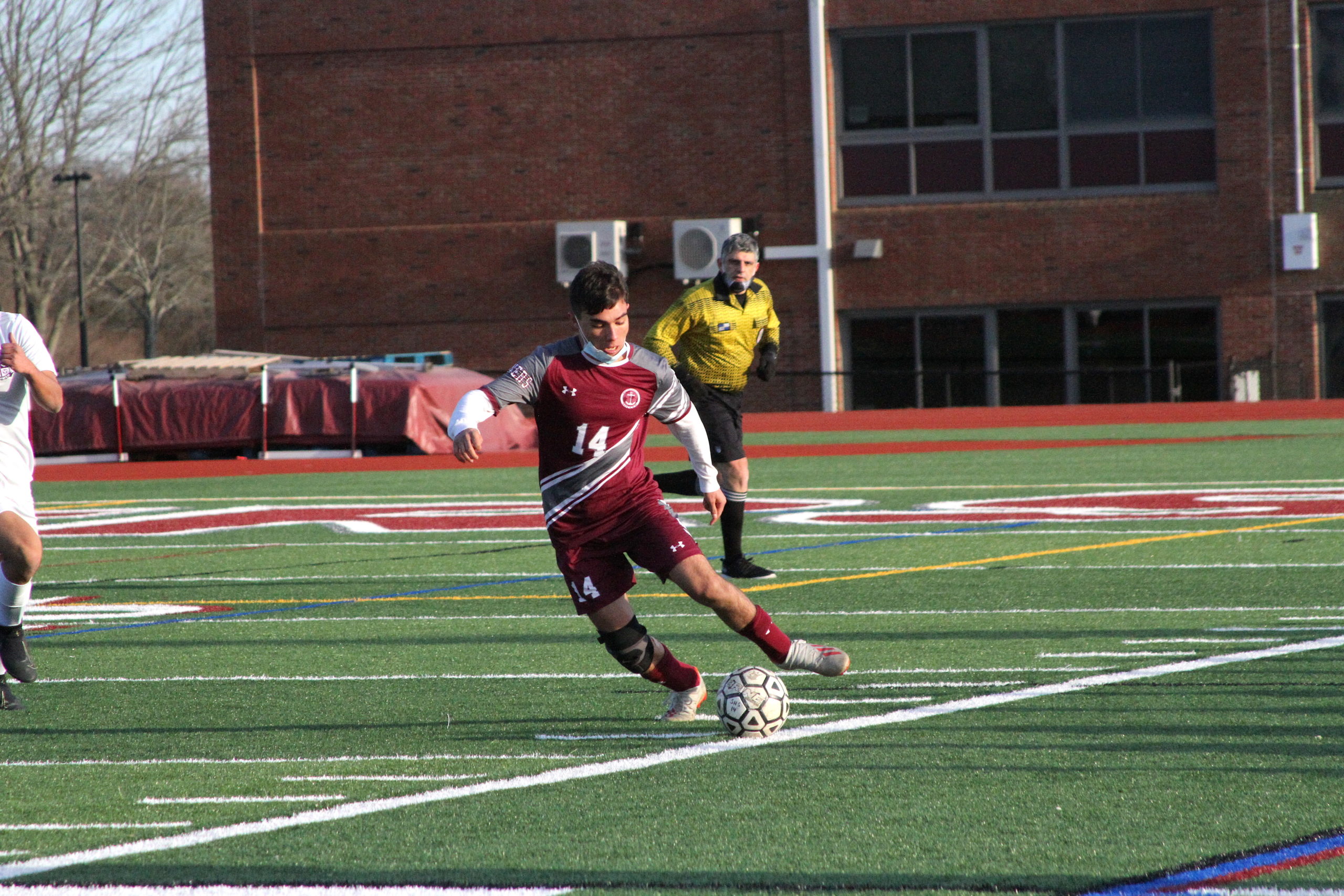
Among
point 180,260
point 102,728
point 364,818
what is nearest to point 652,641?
point 364,818

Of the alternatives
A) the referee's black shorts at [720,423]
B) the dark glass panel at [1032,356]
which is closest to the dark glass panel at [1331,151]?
the dark glass panel at [1032,356]

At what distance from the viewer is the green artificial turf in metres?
4.27

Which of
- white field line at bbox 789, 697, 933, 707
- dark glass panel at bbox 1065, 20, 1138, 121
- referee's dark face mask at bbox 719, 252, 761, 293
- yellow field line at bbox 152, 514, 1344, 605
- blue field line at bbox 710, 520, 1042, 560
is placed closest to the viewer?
white field line at bbox 789, 697, 933, 707

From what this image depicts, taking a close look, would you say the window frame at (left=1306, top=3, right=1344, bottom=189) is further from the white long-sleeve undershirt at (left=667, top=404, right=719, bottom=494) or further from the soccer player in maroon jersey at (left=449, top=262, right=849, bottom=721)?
the soccer player in maroon jersey at (left=449, top=262, right=849, bottom=721)

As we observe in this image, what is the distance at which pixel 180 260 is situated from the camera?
2635 inches

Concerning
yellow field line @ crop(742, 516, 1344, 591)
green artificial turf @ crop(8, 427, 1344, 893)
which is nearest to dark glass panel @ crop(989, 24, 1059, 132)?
yellow field line @ crop(742, 516, 1344, 591)

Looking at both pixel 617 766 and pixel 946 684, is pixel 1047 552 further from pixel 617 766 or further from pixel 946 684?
pixel 617 766

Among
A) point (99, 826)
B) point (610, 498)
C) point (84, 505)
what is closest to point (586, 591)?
point (610, 498)

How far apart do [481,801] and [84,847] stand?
1.09m

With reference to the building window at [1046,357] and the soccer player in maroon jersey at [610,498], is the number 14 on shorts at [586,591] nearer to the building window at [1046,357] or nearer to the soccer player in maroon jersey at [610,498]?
the soccer player in maroon jersey at [610,498]

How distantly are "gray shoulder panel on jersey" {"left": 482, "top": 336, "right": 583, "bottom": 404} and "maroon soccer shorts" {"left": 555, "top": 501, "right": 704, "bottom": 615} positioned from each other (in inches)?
22.2

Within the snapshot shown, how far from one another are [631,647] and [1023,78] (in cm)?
2854

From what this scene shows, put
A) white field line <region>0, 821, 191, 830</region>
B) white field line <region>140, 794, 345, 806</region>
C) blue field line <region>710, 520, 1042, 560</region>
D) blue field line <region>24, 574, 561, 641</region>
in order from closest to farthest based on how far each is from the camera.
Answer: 1. white field line <region>0, 821, 191, 830</region>
2. white field line <region>140, 794, 345, 806</region>
3. blue field line <region>24, 574, 561, 641</region>
4. blue field line <region>710, 520, 1042, 560</region>

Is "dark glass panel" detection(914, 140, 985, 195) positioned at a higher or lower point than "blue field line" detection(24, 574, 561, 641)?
A: higher
